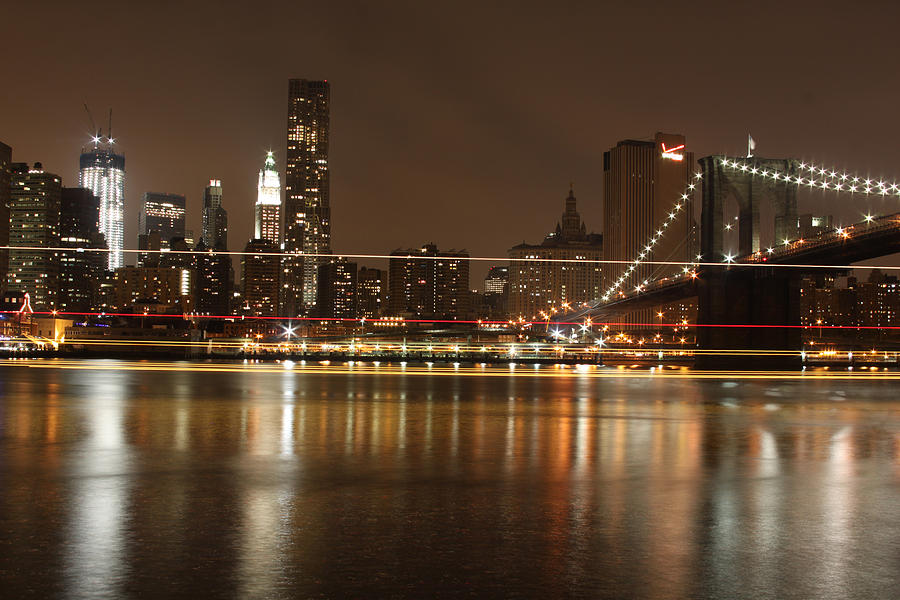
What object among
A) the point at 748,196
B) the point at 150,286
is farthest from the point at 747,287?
the point at 150,286

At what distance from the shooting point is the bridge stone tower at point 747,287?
51.8 meters

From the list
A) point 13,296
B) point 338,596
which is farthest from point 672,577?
point 13,296

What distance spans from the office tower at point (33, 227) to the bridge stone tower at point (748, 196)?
142000 millimetres

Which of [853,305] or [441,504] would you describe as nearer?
[441,504]

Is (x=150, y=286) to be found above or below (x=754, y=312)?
above

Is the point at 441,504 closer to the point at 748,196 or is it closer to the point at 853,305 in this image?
the point at 748,196

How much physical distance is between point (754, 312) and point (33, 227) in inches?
6259

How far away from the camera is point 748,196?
2355 inches

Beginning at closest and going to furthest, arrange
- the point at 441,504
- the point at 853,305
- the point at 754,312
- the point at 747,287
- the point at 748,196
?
1. the point at 441,504
2. the point at 754,312
3. the point at 747,287
4. the point at 748,196
5. the point at 853,305

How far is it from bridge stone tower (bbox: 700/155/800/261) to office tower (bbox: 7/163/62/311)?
14200 cm

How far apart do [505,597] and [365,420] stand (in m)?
9.58

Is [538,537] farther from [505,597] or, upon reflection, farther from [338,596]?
[338,596]

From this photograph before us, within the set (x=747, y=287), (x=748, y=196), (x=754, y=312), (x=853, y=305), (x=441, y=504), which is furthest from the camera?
(x=853, y=305)

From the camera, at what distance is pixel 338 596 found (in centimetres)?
507
